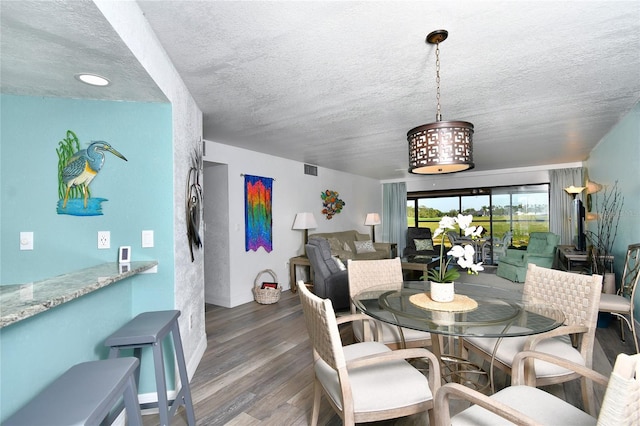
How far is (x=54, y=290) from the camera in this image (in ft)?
4.30

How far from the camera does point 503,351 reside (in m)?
1.80

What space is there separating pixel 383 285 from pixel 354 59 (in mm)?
1748

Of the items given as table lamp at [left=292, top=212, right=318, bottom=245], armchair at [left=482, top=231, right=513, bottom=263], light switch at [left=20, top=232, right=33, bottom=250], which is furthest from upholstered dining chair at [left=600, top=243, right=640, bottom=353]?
light switch at [left=20, top=232, right=33, bottom=250]

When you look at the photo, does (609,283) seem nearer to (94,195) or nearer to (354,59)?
(354,59)

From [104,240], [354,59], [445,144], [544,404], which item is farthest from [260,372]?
[354,59]

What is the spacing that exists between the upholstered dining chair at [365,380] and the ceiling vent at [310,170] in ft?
14.5

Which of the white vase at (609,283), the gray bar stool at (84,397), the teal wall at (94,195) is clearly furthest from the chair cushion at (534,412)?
the white vase at (609,283)

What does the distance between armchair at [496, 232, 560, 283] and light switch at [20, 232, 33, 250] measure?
254 inches

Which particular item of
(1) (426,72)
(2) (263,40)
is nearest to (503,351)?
(1) (426,72)

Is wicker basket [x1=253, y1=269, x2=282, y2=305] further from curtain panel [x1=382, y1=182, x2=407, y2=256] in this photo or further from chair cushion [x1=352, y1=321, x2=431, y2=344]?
curtain panel [x1=382, y1=182, x2=407, y2=256]

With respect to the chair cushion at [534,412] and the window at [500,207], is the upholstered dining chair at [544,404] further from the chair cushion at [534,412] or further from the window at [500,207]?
the window at [500,207]

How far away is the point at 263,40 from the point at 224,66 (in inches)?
17.8

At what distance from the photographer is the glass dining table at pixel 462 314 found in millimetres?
1490

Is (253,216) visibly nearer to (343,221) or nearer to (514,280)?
(343,221)
